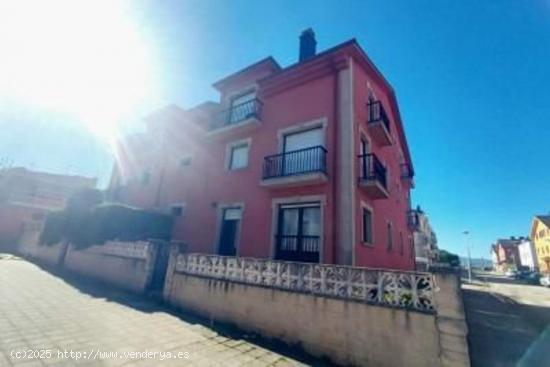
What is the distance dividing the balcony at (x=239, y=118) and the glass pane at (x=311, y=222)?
497 cm

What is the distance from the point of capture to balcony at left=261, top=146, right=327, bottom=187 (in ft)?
32.4

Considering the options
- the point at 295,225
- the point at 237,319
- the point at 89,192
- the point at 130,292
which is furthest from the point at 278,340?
the point at 89,192

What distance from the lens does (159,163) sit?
17375 millimetres

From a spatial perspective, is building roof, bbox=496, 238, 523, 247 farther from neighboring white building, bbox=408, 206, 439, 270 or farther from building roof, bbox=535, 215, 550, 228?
neighboring white building, bbox=408, 206, 439, 270

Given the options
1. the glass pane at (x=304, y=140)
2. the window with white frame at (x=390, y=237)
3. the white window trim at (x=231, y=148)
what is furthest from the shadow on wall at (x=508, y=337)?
the white window trim at (x=231, y=148)

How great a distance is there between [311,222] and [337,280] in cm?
460

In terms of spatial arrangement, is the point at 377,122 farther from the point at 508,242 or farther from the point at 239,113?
the point at 508,242

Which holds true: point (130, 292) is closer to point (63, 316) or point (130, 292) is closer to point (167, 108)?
point (63, 316)

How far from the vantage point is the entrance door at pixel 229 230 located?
1240 centimetres

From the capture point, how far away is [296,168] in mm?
10742

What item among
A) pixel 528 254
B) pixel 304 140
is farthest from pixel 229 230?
pixel 528 254

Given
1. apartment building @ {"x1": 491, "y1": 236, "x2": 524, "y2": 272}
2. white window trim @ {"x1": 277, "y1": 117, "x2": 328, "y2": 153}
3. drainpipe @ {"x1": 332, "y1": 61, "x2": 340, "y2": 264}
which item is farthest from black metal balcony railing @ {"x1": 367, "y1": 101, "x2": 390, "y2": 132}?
apartment building @ {"x1": 491, "y1": 236, "x2": 524, "y2": 272}

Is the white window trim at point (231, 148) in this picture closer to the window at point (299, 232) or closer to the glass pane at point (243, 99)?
the glass pane at point (243, 99)

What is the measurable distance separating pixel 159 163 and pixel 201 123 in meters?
3.79
